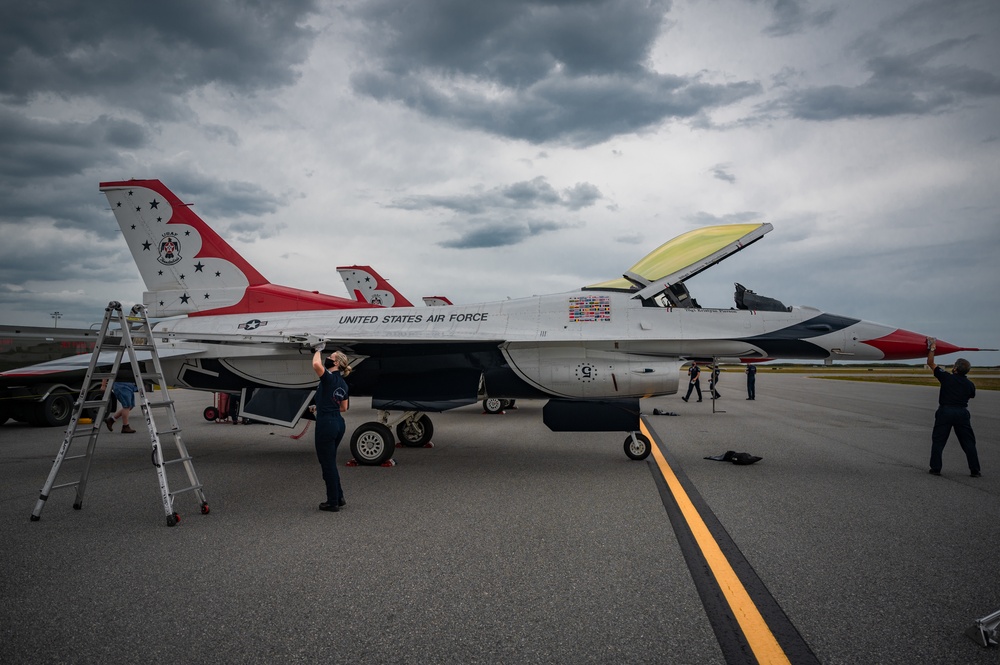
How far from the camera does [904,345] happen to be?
7.63m

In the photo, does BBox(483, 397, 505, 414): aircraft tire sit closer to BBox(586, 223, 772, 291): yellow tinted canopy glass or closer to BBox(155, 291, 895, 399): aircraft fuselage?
BBox(155, 291, 895, 399): aircraft fuselage

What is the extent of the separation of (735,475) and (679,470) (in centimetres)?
69

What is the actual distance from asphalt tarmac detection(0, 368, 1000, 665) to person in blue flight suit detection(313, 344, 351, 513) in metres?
0.22

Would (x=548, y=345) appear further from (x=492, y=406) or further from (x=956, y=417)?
(x=492, y=406)

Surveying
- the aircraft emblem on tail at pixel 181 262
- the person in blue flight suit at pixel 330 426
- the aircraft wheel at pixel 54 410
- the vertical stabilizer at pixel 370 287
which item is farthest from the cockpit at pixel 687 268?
the vertical stabilizer at pixel 370 287

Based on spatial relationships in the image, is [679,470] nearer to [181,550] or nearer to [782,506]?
[782,506]

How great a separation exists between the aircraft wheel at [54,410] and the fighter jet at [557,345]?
6.29m

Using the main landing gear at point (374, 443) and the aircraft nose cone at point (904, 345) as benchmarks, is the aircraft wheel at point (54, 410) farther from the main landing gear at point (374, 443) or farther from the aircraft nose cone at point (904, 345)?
the aircraft nose cone at point (904, 345)

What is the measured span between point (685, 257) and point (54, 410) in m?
Answer: 14.2

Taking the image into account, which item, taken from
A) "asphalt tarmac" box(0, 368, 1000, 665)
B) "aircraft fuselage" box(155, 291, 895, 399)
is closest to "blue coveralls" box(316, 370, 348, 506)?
"asphalt tarmac" box(0, 368, 1000, 665)

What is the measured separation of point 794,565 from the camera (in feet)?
12.6

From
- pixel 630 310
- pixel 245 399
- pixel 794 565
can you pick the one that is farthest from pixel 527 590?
pixel 245 399

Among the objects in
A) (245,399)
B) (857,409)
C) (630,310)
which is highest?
(630,310)

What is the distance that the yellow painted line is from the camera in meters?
2.72
